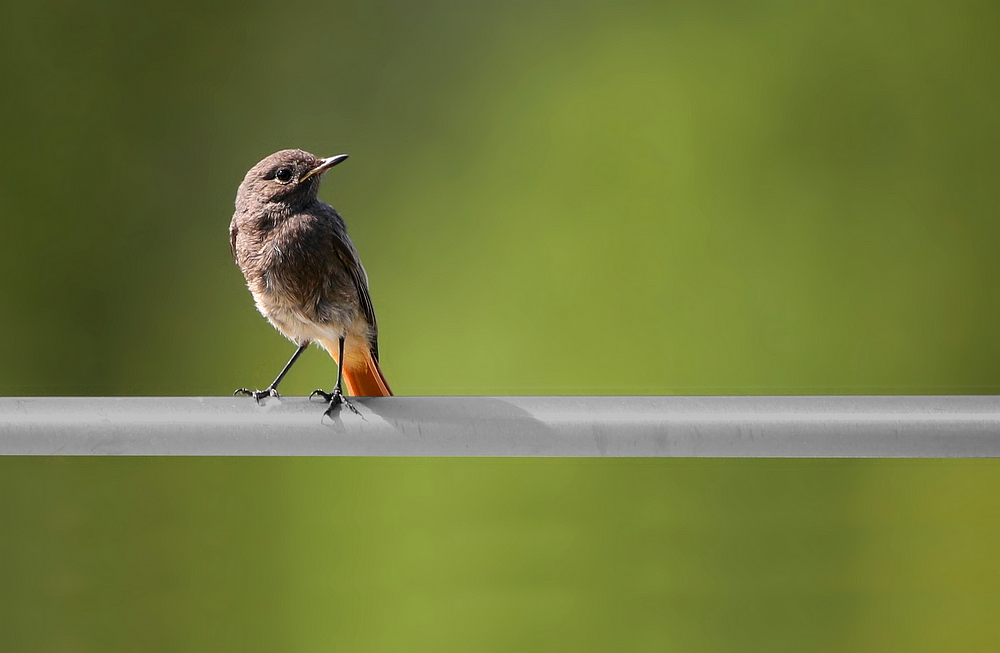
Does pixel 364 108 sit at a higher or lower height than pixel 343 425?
higher

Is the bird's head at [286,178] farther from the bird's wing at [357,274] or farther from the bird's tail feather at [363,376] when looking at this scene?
the bird's tail feather at [363,376]

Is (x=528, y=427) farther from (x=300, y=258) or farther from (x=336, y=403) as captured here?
(x=300, y=258)

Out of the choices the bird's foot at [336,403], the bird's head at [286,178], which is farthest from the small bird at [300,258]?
the bird's foot at [336,403]

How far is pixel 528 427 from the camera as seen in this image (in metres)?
0.83

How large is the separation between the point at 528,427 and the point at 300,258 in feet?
1.77

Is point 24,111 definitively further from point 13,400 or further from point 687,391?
point 13,400

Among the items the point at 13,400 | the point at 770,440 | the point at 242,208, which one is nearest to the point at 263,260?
the point at 242,208

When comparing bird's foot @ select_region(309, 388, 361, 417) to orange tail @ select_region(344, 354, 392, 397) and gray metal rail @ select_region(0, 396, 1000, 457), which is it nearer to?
gray metal rail @ select_region(0, 396, 1000, 457)

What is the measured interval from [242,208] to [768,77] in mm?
1465

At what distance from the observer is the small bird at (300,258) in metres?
1.27

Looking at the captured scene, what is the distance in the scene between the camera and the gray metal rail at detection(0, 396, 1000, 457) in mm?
810

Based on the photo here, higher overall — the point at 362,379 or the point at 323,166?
the point at 323,166

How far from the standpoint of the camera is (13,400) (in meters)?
0.87

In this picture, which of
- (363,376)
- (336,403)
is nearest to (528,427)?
(336,403)
